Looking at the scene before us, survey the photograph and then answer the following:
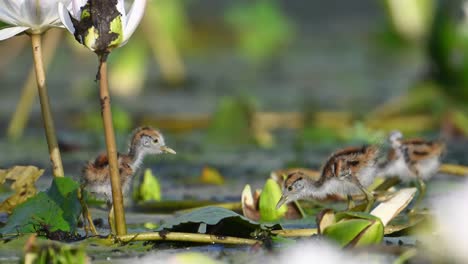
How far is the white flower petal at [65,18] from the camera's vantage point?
2.18 m

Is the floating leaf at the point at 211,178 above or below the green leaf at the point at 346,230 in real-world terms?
below

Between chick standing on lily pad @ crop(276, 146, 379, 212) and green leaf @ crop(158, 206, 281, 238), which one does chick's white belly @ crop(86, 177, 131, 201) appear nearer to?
green leaf @ crop(158, 206, 281, 238)

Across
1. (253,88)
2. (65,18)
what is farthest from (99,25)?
(253,88)

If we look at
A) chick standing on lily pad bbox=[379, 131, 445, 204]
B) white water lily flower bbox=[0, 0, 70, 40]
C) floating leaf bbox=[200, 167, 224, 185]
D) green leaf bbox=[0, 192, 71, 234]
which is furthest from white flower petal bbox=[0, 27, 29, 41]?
floating leaf bbox=[200, 167, 224, 185]

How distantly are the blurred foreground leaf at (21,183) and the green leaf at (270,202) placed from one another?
631 millimetres

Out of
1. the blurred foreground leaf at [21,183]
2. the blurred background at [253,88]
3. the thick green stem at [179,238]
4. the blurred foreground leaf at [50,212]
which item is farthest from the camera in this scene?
the blurred background at [253,88]

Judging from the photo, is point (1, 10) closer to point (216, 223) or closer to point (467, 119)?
point (216, 223)

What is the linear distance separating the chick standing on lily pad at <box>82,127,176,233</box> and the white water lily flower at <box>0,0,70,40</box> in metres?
0.42

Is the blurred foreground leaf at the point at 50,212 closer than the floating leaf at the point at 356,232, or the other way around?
the floating leaf at the point at 356,232

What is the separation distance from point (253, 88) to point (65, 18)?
5231 mm

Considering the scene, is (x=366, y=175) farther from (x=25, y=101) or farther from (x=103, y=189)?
(x=25, y=101)

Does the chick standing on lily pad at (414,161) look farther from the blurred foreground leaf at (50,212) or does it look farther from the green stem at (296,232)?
the blurred foreground leaf at (50,212)

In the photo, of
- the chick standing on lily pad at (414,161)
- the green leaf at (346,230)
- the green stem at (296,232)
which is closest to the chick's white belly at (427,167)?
the chick standing on lily pad at (414,161)

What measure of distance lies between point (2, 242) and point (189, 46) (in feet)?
26.2
